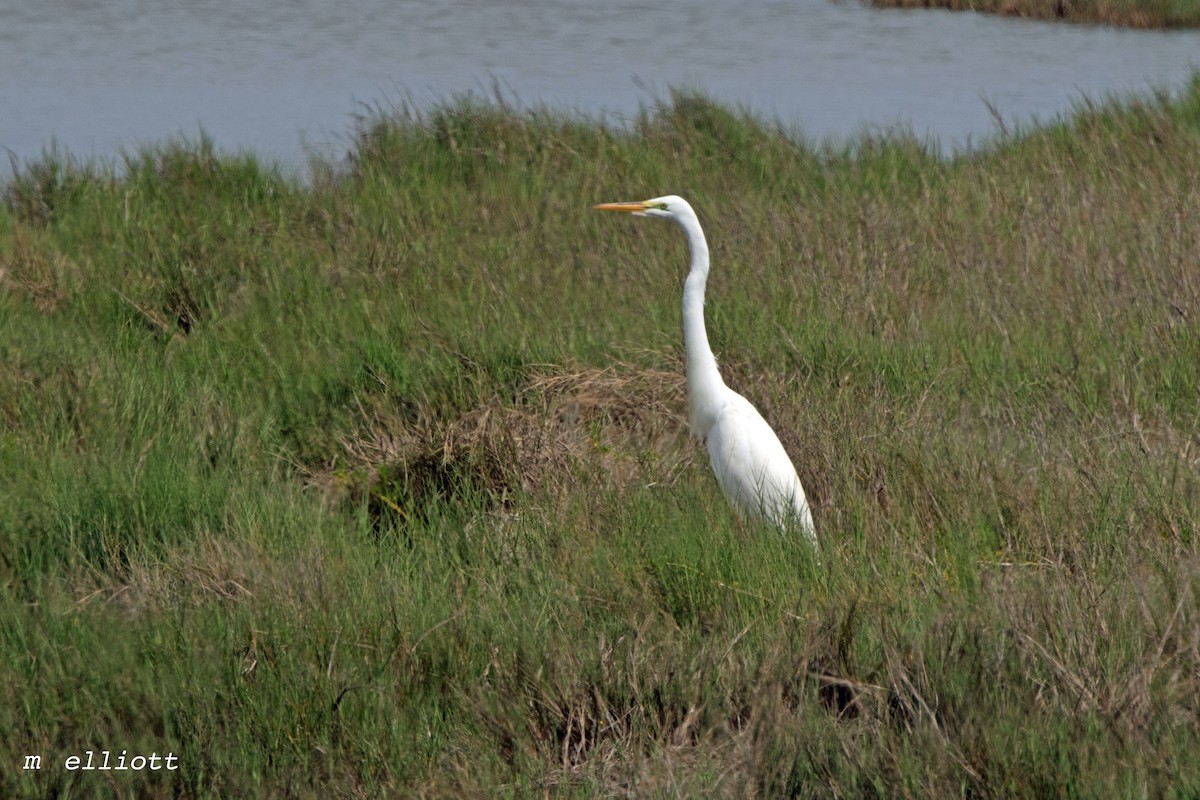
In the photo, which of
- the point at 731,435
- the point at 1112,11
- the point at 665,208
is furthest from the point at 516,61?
the point at 731,435

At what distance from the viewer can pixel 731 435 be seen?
11.8 feet

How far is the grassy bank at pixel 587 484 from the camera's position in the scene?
2.33 m

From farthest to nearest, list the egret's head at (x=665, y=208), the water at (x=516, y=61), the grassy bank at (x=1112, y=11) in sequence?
the grassy bank at (x=1112, y=11) < the water at (x=516, y=61) < the egret's head at (x=665, y=208)

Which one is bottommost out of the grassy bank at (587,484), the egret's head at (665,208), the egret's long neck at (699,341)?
the grassy bank at (587,484)

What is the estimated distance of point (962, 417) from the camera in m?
3.79

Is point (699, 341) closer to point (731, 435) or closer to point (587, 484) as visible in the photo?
point (731, 435)

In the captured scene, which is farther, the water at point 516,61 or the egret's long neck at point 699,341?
the water at point 516,61

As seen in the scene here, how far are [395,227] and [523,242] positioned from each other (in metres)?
0.61

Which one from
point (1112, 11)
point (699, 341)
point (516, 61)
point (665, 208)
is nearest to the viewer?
point (699, 341)

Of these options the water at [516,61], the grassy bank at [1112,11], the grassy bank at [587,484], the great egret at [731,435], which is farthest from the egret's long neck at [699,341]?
the grassy bank at [1112,11]

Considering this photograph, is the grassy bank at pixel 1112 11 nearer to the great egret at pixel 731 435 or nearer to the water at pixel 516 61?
the water at pixel 516 61

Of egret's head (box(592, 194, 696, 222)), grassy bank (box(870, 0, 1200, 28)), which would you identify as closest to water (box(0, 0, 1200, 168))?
grassy bank (box(870, 0, 1200, 28))

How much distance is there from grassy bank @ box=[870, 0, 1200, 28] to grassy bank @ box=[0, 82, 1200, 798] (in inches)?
455

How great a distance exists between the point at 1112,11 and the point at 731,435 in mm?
15802
